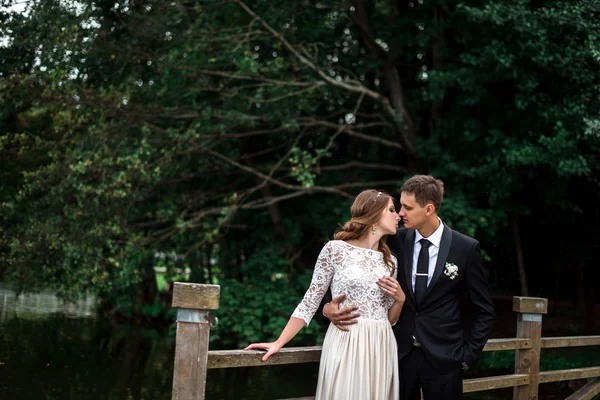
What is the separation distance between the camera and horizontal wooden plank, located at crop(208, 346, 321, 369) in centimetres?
357

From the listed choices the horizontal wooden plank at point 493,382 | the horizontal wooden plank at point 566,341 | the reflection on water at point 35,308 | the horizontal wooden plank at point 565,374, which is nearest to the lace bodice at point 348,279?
the horizontal wooden plank at point 493,382

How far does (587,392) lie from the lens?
20.2ft

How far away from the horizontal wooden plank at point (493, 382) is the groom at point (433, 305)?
833 millimetres

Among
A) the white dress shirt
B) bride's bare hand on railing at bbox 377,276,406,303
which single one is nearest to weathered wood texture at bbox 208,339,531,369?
→ bride's bare hand on railing at bbox 377,276,406,303

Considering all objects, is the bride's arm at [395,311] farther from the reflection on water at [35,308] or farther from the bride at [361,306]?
the reflection on water at [35,308]

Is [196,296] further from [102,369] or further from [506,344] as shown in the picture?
[102,369]

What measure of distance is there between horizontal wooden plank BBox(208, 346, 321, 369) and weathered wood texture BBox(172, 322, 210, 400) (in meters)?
0.07

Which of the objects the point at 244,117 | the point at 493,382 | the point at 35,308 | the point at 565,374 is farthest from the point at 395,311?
the point at 35,308

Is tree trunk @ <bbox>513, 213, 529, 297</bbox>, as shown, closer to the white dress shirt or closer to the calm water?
the calm water

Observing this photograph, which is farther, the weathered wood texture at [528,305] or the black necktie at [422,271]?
the weathered wood texture at [528,305]

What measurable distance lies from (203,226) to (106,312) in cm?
1002

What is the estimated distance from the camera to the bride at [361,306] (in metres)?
3.78

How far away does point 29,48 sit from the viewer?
11445 mm

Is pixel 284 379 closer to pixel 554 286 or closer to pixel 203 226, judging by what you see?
pixel 203 226
